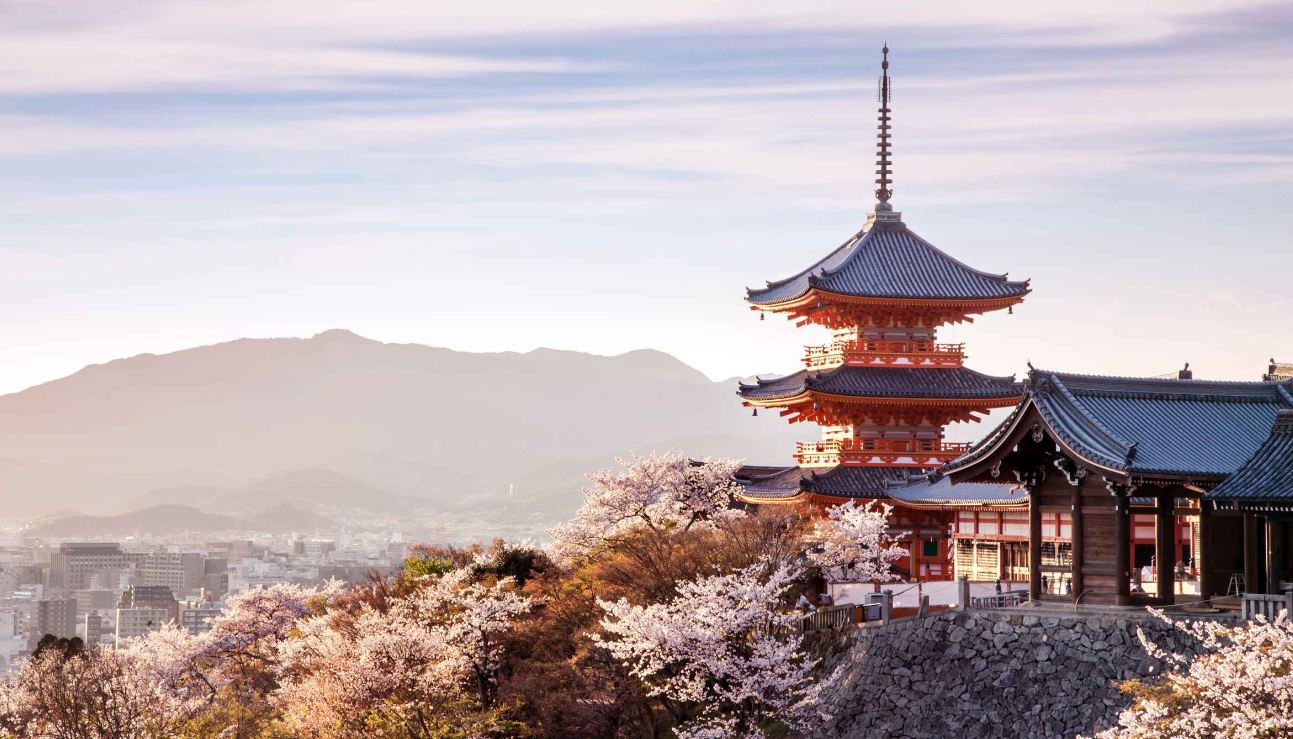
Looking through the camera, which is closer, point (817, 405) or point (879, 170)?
point (817, 405)

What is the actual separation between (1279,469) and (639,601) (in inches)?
560

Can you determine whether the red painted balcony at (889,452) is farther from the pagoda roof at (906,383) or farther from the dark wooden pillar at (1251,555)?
the dark wooden pillar at (1251,555)

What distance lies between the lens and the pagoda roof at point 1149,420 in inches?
1293

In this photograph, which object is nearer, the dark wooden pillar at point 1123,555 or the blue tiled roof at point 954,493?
the dark wooden pillar at point 1123,555

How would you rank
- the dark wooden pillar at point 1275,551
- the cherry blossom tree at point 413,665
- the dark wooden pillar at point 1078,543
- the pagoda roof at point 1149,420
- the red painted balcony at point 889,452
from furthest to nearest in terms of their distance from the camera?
the red painted balcony at point 889,452 → the cherry blossom tree at point 413,665 → the dark wooden pillar at point 1078,543 → the pagoda roof at point 1149,420 → the dark wooden pillar at point 1275,551

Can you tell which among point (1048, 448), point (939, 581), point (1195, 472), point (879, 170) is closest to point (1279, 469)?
point (1195, 472)

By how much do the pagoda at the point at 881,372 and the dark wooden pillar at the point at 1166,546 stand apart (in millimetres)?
19267

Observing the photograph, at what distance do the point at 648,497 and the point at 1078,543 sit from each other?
24.0 metres

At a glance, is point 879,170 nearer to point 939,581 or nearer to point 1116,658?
point 939,581

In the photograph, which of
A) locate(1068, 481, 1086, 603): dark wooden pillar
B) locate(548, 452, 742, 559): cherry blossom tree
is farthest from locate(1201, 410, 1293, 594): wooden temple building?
locate(548, 452, 742, 559): cherry blossom tree

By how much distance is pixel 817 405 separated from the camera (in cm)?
5522

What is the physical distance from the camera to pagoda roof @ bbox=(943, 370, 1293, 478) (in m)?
32.8

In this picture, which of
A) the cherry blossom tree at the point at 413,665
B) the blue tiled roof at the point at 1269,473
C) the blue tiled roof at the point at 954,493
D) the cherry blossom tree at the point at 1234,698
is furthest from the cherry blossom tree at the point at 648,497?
the cherry blossom tree at the point at 1234,698

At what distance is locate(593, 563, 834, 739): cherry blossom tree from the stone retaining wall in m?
1.12
